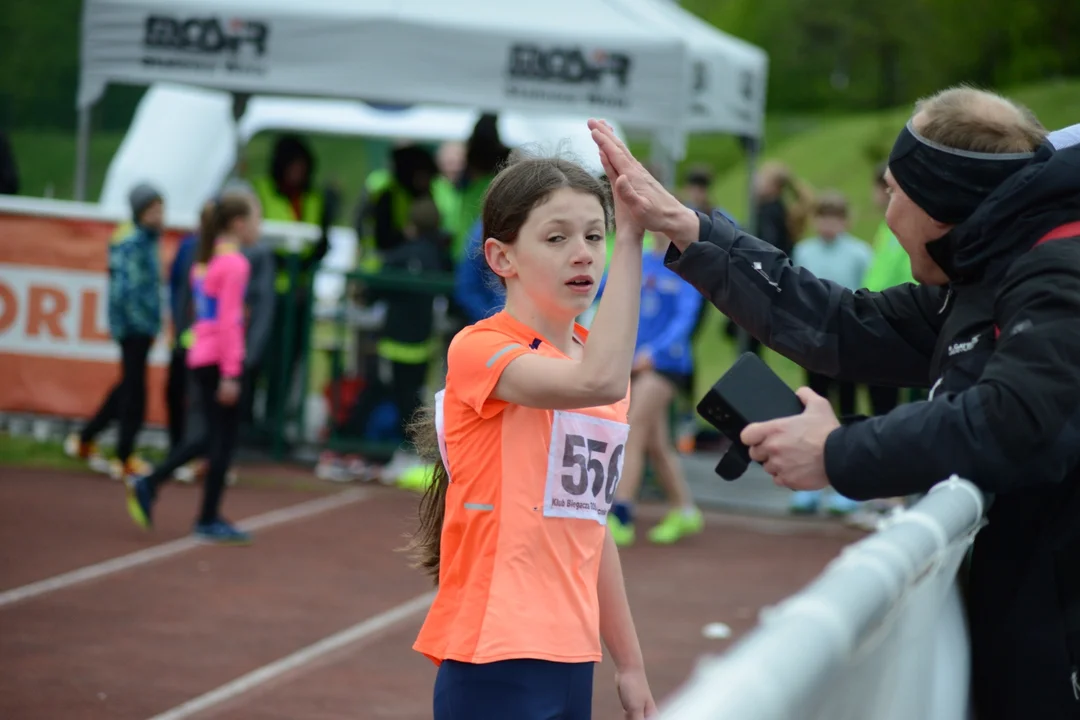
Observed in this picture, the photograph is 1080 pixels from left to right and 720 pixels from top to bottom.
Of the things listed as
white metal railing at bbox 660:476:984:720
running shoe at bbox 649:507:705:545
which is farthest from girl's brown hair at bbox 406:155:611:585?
running shoe at bbox 649:507:705:545

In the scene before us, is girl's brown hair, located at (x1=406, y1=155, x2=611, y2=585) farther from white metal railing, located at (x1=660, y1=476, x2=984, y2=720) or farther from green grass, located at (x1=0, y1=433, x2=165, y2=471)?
green grass, located at (x1=0, y1=433, x2=165, y2=471)

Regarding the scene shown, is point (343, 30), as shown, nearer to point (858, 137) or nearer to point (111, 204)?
point (111, 204)

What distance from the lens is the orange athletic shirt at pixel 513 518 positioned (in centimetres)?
284

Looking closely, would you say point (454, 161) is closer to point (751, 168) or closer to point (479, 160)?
point (479, 160)

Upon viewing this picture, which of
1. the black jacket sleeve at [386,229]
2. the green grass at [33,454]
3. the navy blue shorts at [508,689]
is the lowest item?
the green grass at [33,454]

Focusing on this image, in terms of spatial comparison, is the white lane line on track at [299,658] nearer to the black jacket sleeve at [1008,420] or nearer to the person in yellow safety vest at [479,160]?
the black jacket sleeve at [1008,420]

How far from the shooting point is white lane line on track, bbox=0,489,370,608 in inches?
282

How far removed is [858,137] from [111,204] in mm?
27543

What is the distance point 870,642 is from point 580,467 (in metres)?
1.24

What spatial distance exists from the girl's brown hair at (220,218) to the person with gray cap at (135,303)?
1.15 m

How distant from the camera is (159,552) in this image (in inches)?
322

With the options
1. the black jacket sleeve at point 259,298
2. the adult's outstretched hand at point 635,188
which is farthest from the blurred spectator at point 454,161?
the adult's outstretched hand at point 635,188

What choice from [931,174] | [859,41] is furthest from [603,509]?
[859,41]

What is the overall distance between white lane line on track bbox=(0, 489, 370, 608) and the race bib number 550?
4741 millimetres
